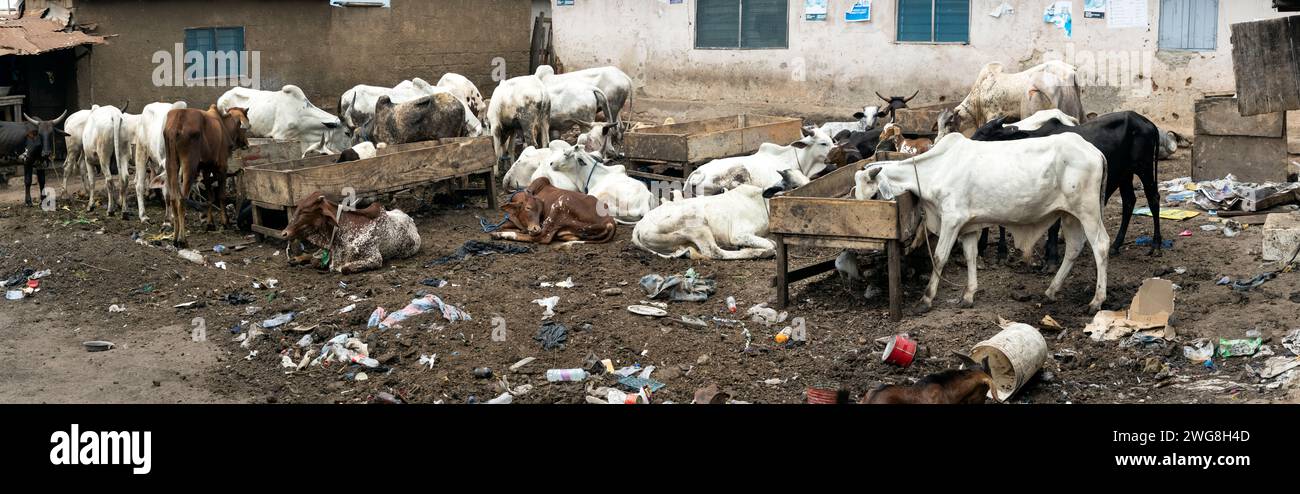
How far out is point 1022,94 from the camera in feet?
46.1

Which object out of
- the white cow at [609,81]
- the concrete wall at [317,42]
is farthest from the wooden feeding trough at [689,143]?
the concrete wall at [317,42]

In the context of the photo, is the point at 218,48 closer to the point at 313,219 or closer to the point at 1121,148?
the point at 313,219

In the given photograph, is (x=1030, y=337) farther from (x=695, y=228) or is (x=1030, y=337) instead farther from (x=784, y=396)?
(x=695, y=228)

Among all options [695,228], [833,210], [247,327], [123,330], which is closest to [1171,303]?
[833,210]

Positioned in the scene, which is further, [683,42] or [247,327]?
[683,42]

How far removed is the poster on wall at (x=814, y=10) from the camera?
57.9 ft

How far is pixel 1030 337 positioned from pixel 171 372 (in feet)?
17.5

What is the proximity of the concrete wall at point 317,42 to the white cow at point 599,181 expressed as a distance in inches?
297

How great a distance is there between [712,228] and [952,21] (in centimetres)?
753

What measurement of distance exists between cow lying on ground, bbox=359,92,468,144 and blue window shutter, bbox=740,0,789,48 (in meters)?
5.59

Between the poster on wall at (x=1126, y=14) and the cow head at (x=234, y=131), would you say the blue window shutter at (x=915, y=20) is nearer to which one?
the poster on wall at (x=1126, y=14)

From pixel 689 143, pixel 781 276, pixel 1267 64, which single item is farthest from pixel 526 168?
pixel 1267 64

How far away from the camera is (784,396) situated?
7.02 metres

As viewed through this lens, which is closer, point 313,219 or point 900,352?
point 900,352
